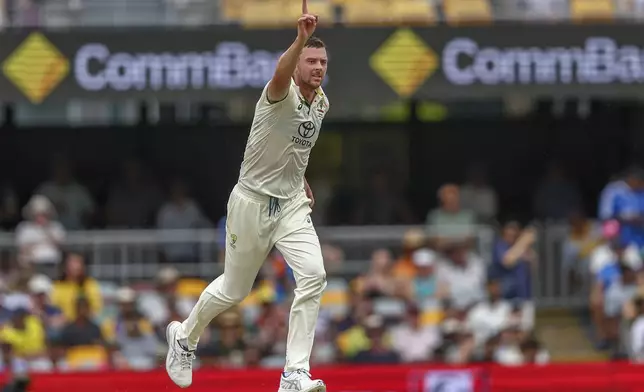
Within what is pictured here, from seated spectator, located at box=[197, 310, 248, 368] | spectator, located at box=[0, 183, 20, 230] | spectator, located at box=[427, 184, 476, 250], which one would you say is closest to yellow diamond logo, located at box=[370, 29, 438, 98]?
spectator, located at box=[427, 184, 476, 250]

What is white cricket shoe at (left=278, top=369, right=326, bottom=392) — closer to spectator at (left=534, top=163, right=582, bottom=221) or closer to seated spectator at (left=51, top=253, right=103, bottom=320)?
seated spectator at (left=51, top=253, right=103, bottom=320)

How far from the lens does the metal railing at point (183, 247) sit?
51.6ft

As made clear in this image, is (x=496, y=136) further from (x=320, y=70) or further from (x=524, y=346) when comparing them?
(x=320, y=70)

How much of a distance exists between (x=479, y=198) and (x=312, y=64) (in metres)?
8.63

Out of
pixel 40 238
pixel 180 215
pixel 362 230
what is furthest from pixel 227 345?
pixel 180 215

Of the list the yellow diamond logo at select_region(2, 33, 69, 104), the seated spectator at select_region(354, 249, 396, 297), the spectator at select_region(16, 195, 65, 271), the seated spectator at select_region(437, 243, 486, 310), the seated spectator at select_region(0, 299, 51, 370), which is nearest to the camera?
the seated spectator at select_region(0, 299, 51, 370)

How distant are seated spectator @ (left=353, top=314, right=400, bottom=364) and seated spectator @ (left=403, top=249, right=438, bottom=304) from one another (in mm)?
854

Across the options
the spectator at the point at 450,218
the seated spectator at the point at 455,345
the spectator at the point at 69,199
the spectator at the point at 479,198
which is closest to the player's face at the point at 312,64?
Result: the seated spectator at the point at 455,345

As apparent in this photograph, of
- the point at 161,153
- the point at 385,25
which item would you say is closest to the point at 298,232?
the point at 385,25

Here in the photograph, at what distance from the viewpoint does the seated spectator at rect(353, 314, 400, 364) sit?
1441 centimetres

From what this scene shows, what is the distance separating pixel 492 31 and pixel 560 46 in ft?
2.46

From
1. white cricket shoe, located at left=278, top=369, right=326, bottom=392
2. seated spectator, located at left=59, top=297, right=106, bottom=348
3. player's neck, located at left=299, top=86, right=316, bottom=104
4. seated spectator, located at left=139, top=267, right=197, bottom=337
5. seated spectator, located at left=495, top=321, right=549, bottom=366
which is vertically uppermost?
player's neck, located at left=299, top=86, right=316, bottom=104

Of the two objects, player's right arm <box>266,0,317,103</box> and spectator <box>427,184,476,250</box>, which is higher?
player's right arm <box>266,0,317,103</box>

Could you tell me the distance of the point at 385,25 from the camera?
53.1 ft
